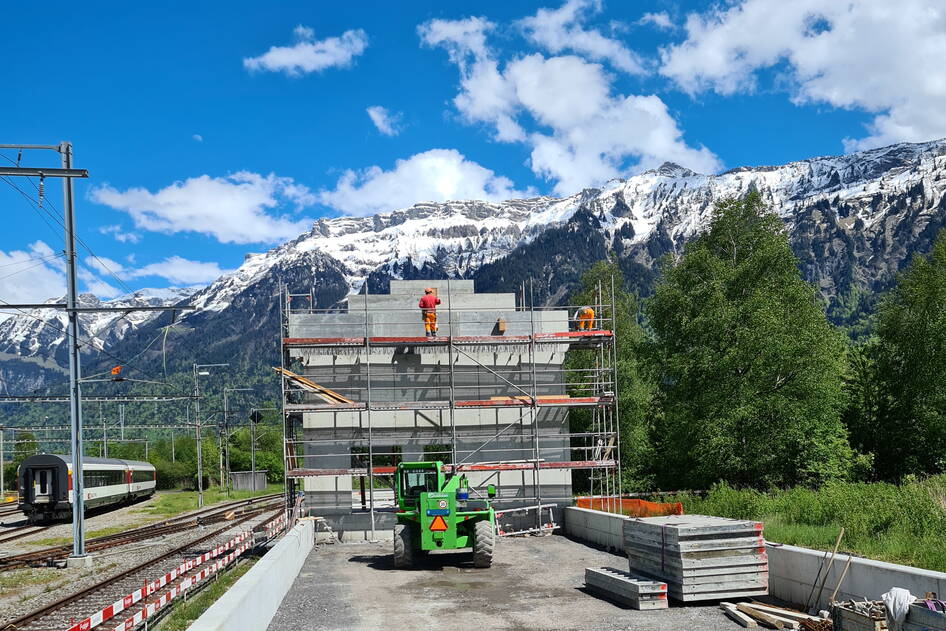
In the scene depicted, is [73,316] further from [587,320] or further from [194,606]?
[587,320]

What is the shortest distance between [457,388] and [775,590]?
1706 centimetres

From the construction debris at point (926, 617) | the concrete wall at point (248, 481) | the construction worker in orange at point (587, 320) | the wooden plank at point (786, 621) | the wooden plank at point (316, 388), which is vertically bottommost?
the concrete wall at point (248, 481)

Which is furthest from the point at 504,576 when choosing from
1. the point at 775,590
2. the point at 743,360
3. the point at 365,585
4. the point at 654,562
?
the point at 743,360

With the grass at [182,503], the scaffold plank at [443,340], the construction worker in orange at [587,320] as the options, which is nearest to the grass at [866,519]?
the scaffold plank at [443,340]

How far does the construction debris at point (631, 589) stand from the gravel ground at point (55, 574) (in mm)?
10404

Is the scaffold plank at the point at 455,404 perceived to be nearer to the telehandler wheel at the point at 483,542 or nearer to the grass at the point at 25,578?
the grass at the point at 25,578

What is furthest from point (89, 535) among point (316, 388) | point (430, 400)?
point (430, 400)

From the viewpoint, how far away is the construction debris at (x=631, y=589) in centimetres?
1430

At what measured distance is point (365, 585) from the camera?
1797cm

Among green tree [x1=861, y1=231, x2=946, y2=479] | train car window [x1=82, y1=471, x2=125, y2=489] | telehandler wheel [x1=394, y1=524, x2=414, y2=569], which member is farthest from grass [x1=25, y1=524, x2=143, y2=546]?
green tree [x1=861, y1=231, x2=946, y2=479]

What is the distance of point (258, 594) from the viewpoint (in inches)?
489

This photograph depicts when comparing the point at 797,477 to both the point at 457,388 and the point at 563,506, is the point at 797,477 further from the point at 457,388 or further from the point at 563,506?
the point at 457,388

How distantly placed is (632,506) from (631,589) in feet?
34.5

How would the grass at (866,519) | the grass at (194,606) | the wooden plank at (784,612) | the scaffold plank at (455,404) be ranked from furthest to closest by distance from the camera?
1. the scaffold plank at (455,404)
2. the grass at (194,606)
3. the grass at (866,519)
4. the wooden plank at (784,612)
